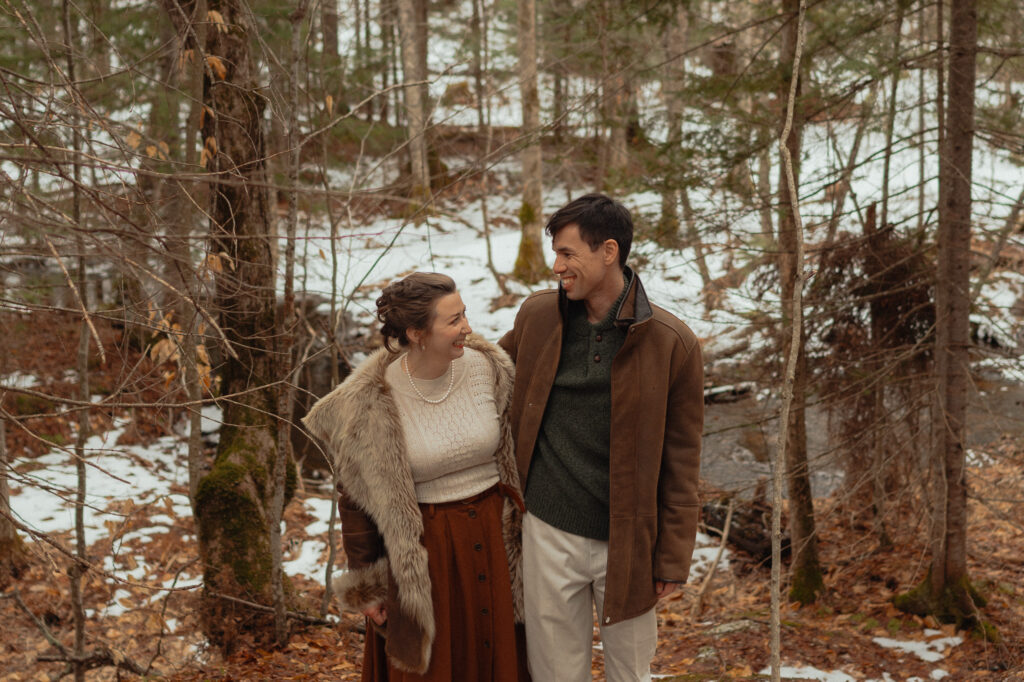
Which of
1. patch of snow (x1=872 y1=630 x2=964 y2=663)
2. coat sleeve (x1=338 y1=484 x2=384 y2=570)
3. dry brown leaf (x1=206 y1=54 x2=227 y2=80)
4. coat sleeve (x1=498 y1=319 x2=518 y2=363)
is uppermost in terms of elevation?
dry brown leaf (x1=206 y1=54 x2=227 y2=80)

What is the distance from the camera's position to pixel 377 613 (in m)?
2.96

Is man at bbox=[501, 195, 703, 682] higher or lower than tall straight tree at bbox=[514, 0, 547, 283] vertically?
lower

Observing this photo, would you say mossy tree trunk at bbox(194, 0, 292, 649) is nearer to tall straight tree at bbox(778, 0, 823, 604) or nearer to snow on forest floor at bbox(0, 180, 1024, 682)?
snow on forest floor at bbox(0, 180, 1024, 682)

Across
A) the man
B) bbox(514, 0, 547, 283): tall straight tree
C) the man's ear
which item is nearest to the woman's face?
the man

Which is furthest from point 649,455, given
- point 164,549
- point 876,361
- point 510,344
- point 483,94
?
point 483,94

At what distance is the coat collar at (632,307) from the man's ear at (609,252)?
0.25 ft

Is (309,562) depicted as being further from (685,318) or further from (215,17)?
(215,17)

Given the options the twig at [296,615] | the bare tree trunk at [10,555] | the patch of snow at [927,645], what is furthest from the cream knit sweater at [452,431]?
the bare tree trunk at [10,555]

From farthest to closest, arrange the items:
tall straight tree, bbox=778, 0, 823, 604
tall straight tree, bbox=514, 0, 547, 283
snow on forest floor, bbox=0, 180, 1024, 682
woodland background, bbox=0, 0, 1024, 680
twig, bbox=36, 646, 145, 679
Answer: tall straight tree, bbox=514, 0, 547, 283 → tall straight tree, bbox=778, 0, 823, 604 → snow on forest floor, bbox=0, 180, 1024, 682 → woodland background, bbox=0, 0, 1024, 680 → twig, bbox=36, 646, 145, 679

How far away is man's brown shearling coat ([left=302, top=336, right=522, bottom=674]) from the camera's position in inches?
113

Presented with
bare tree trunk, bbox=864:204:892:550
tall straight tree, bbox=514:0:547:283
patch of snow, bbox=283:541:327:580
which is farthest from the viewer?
tall straight tree, bbox=514:0:547:283

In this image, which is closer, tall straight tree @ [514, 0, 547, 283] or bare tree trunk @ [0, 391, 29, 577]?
bare tree trunk @ [0, 391, 29, 577]

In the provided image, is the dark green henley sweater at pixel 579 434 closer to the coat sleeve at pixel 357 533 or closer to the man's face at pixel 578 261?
the man's face at pixel 578 261

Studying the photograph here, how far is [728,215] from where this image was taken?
675 cm
